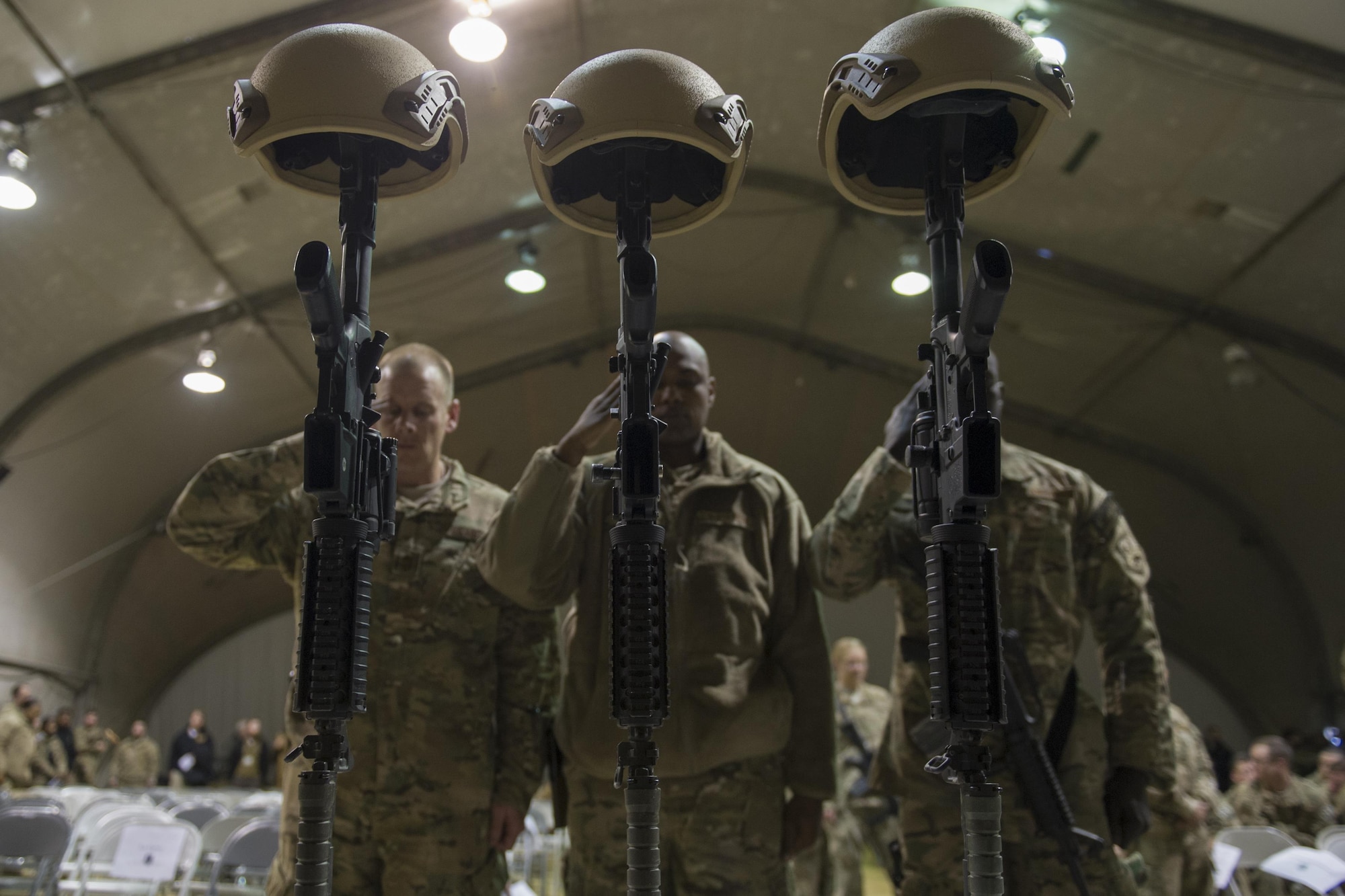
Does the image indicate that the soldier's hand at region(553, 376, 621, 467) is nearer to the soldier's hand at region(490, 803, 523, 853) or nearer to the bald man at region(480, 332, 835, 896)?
the bald man at region(480, 332, 835, 896)

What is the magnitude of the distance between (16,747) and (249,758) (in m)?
4.60

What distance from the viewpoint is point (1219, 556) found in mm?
10727

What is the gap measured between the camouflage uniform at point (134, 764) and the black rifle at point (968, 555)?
1205 centimetres

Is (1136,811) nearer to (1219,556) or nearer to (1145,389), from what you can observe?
(1145,389)

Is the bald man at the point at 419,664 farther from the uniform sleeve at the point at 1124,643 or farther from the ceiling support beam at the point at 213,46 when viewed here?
the ceiling support beam at the point at 213,46

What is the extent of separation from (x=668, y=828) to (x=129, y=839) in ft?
10.2

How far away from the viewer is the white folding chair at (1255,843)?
470 centimetres

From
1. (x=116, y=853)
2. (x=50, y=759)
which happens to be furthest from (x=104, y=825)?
(x=50, y=759)

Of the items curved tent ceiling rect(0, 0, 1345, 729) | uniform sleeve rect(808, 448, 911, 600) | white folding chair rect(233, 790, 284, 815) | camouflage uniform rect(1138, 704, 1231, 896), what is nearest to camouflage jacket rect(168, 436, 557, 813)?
uniform sleeve rect(808, 448, 911, 600)

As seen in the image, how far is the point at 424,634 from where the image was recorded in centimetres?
216

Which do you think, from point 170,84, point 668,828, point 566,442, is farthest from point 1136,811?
point 170,84

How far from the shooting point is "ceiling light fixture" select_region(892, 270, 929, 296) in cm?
737

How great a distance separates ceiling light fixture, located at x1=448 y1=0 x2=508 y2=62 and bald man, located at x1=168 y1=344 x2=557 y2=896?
2651mm

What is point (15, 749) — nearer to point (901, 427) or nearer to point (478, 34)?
point (478, 34)
